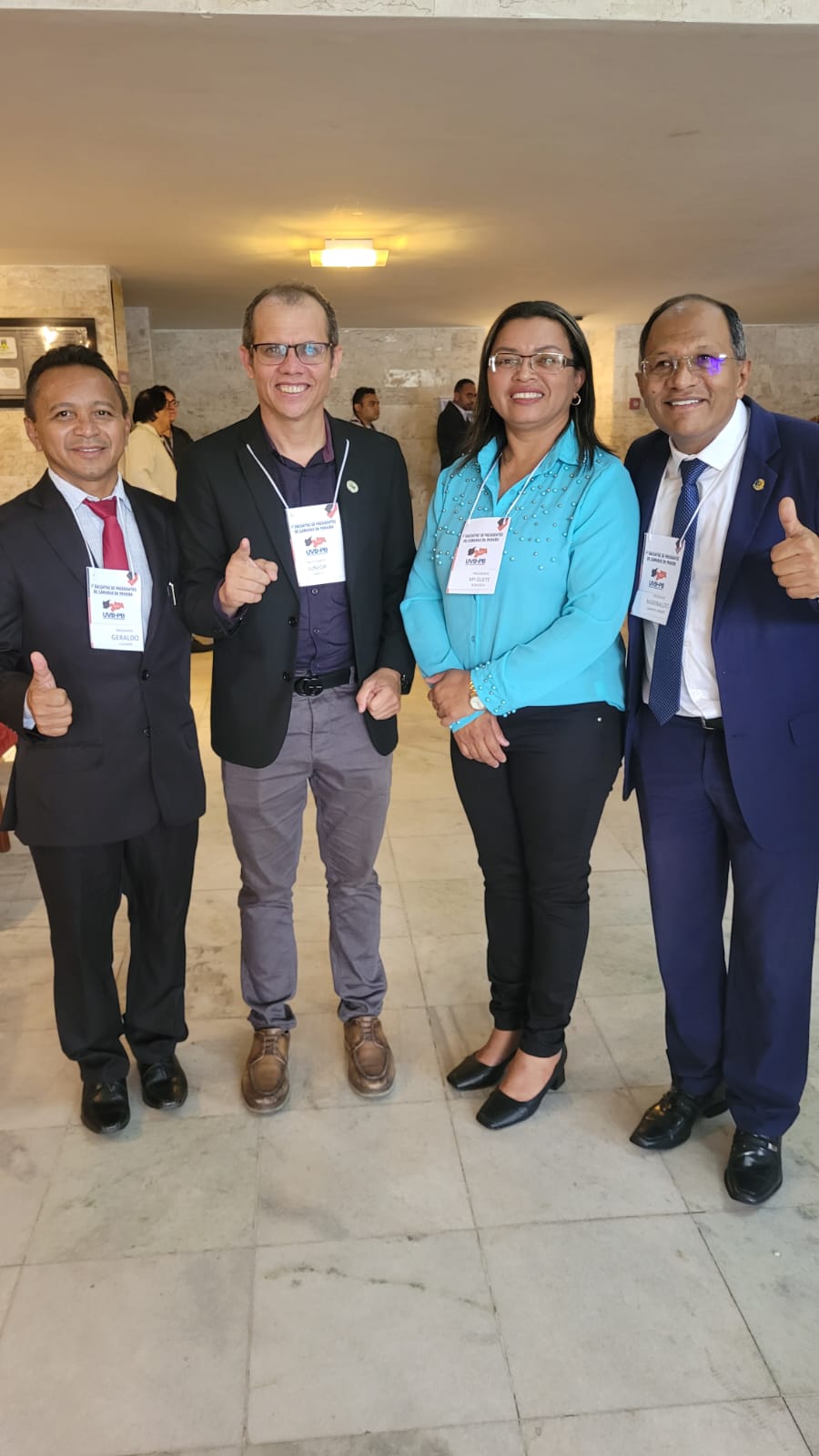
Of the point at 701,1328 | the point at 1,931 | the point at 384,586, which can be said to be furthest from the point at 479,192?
the point at 701,1328

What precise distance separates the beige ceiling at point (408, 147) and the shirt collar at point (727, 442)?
6.85ft

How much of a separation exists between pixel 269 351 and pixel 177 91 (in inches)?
100

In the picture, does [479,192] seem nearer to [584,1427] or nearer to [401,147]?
[401,147]

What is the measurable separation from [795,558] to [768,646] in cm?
20

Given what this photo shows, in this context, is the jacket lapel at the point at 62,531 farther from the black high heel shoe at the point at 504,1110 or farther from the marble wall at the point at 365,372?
the marble wall at the point at 365,372

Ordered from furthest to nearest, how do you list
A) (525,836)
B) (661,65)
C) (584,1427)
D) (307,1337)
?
(661,65)
(525,836)
(307,1337)
(584,1427)

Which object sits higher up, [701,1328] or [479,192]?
[479,192]

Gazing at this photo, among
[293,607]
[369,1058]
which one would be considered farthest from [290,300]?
[369,1058]

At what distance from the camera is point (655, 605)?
1.99 metres

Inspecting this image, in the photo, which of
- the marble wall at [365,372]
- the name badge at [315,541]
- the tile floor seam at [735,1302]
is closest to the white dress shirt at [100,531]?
the name badge at [315,541]

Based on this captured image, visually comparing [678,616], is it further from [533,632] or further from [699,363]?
[699,363]

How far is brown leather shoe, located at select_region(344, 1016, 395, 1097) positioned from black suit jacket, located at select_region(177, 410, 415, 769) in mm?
779

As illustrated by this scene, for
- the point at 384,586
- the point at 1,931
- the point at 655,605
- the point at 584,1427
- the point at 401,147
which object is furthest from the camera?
the point at 401,147

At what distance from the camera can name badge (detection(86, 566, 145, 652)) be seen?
79.1 inches
